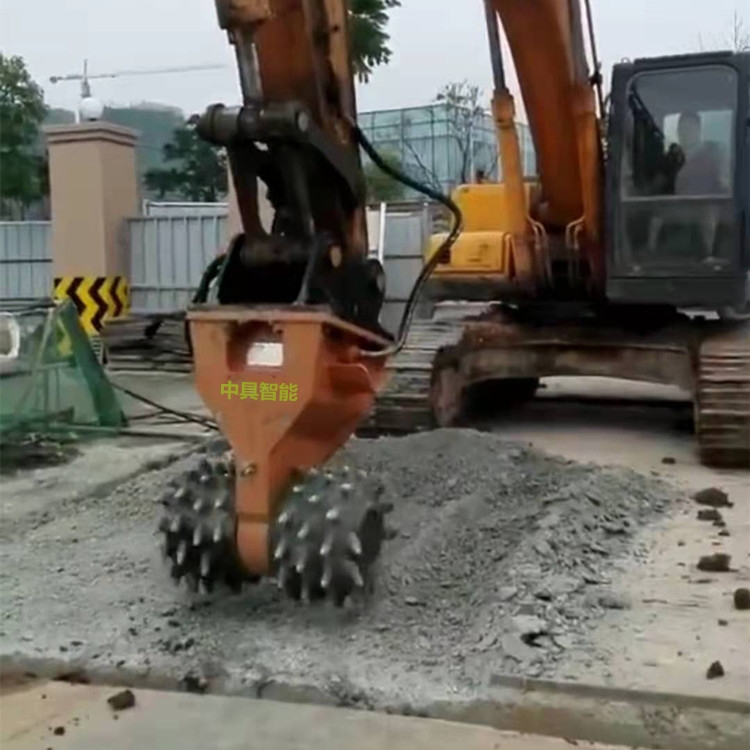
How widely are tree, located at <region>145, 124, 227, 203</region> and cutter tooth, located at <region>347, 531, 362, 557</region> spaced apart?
58.3 feet

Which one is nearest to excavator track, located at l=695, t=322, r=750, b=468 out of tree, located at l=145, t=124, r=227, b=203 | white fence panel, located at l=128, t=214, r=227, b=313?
white fence panel, located at l=128, t=214, r=227, b=313

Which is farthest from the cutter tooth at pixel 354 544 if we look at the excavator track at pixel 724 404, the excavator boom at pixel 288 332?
the excavator track at pixel 724 404

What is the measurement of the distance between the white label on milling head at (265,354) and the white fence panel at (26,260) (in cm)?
1141

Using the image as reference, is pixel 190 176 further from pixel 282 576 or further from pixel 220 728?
pixel 220 728

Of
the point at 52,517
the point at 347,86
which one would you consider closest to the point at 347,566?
the point at 347,86

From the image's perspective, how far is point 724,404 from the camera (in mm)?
7328

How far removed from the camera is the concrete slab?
11.7ft

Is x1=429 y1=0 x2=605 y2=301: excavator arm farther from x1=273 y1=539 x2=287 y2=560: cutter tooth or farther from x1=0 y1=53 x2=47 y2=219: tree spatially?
x1=0 y1=53 x2=47 y2=219: tree

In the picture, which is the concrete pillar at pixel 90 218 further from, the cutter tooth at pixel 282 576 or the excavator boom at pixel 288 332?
the cutter tooth at pixel 282 576

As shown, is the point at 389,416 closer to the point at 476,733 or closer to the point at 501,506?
the point at 501,506

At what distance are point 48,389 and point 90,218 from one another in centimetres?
641

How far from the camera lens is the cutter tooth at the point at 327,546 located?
4.19 meters

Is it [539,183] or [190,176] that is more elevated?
[190,176]

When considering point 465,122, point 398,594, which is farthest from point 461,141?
point 398,594
